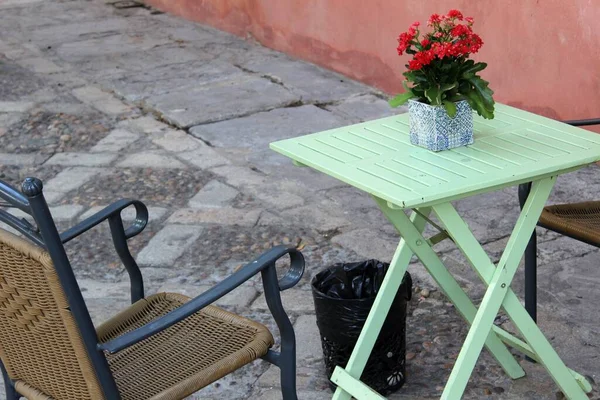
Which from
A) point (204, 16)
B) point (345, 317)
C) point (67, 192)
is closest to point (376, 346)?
point (345, 317)

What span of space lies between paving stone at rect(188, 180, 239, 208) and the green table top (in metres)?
1.79

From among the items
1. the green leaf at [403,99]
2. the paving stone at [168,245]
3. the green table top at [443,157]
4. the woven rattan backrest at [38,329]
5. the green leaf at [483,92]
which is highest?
the green leaf at [483,92]

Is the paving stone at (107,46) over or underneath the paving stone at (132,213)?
underneath

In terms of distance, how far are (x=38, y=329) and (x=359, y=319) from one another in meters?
1.08

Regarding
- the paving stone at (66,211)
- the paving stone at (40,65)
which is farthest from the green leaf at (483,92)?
the paving stone at (40,65)

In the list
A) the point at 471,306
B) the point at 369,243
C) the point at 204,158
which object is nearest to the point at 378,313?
the point at 471,306

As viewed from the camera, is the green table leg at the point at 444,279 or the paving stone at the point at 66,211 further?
the paving stone at the point at 66,211

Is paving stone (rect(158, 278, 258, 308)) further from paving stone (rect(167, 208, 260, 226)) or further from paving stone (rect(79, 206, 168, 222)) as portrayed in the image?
paving stone (rect(79, 206, 168, 222))

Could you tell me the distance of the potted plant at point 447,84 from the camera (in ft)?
8.60

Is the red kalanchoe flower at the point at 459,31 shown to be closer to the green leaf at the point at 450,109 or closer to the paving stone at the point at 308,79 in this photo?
the green leaf at the point at 450,109

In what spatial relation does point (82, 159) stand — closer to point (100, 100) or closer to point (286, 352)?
point (100, 100)

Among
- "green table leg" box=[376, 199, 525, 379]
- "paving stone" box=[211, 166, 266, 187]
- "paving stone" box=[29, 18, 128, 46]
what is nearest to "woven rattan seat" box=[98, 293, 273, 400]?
"green table leg" box=[376, 199, 525, 379]

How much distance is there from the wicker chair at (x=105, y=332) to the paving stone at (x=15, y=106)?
12.5 feet

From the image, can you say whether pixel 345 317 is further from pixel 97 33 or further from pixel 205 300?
pixel 97 33
